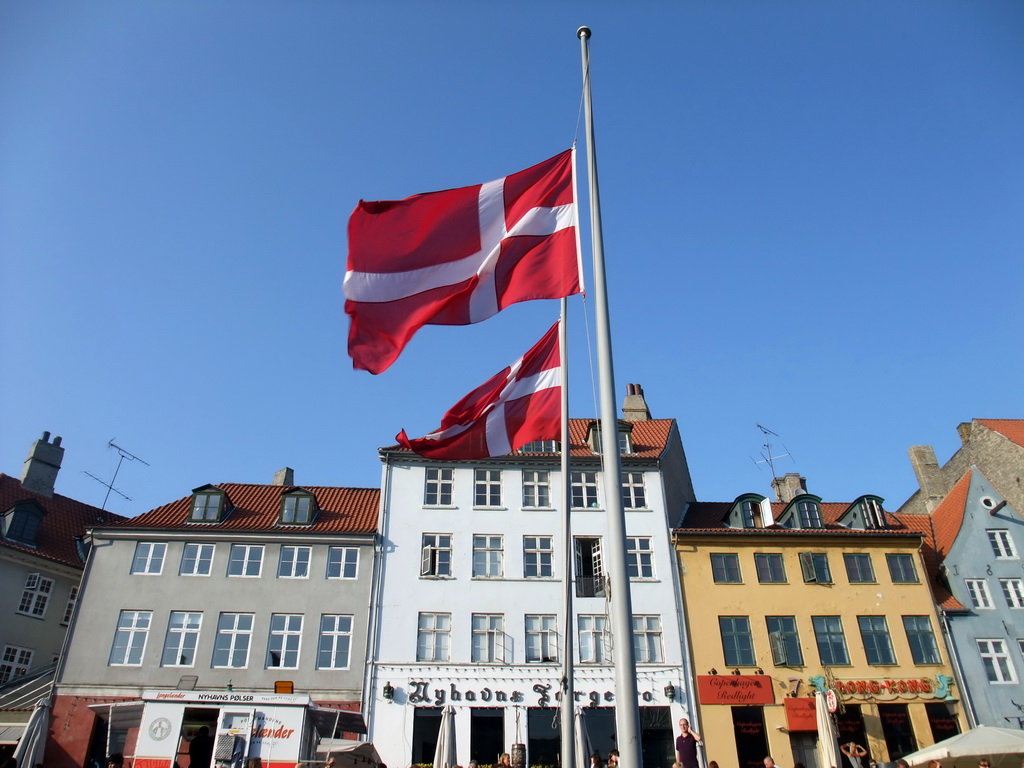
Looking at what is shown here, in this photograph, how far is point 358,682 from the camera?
32.6 m

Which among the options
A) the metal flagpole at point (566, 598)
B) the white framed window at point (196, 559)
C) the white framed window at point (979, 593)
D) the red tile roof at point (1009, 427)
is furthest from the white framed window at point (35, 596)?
the red tile roof at point (1009, 427)

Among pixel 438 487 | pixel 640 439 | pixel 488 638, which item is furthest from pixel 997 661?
pixel 438 487

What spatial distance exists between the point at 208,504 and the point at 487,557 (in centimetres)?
Answer: 1381

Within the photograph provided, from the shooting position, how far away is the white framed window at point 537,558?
35312 mm

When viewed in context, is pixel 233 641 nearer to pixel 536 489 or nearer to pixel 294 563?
pixel 294 563

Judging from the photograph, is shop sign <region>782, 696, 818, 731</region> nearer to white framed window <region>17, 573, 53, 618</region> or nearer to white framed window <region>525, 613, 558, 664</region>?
white framed window <region>525, 613, 558, 664</region>

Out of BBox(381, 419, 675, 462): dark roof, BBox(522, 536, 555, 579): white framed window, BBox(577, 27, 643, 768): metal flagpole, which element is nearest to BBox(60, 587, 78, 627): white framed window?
BBox(381, 419, 675, 462): dark roof

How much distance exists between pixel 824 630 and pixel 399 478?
2063cm

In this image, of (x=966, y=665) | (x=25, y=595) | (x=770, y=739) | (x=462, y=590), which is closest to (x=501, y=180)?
(x=462, y=590)

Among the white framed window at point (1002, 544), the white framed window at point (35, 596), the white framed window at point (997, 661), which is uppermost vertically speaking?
the white framed window at point (1002, 544)

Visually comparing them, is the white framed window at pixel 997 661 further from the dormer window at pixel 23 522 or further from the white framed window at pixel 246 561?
the dormer window at pixel 23 522

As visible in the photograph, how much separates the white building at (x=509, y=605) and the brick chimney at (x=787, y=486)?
1356 cm

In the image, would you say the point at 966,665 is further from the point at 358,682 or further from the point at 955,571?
the point at 358,682

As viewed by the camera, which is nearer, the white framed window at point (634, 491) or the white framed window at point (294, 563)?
the white framed window at point (294, 563)
